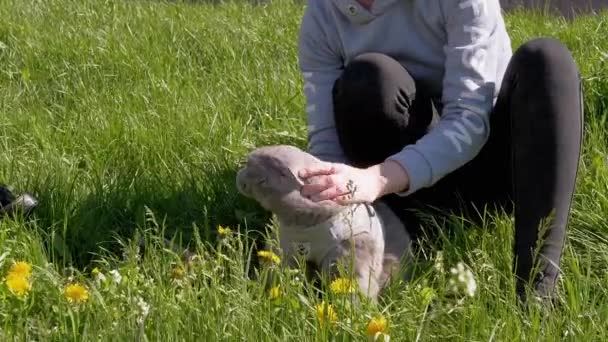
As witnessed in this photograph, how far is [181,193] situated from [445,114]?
84 centimetres

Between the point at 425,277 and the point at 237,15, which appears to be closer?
the point at 425,277

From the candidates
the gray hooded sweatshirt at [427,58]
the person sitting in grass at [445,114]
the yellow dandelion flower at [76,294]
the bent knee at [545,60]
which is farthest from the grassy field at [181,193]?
the bent knee at [545,60]

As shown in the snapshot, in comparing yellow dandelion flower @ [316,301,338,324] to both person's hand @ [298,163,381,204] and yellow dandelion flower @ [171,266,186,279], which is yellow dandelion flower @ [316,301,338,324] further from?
yellow dandelion flower @ [171,266,186,279]

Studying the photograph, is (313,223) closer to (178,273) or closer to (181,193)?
(178,273)

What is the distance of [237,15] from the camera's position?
16.9 ft

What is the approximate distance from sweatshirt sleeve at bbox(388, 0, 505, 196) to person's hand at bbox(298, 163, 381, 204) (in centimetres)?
17

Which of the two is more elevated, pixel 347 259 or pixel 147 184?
pixel 347 259

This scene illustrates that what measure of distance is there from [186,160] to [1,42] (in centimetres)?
166

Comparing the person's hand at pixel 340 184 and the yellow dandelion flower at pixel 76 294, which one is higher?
the person's hand at pixel 340 184

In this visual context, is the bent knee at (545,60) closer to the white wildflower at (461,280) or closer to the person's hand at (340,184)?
the person's hand at (340,184)

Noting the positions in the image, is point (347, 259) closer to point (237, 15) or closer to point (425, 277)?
point (425, 277)

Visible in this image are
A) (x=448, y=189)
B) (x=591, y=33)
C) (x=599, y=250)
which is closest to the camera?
(x=599, y=250)

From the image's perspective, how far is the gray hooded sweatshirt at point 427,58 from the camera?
7.20ft

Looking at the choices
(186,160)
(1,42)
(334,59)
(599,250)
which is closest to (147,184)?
(186,160)
